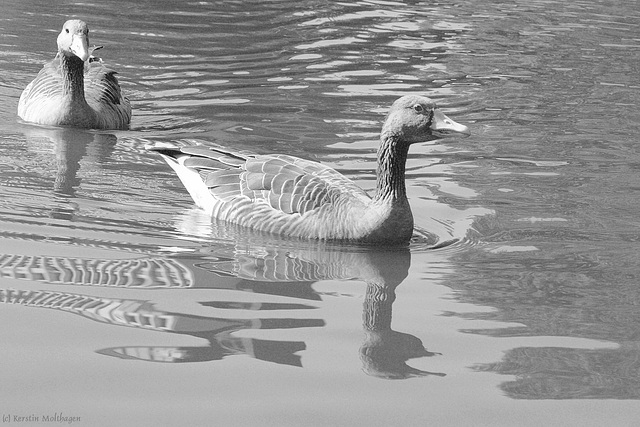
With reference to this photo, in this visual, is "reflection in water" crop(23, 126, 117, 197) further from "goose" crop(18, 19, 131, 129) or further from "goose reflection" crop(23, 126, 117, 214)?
"goose" crop(18, 19, 131, 129)

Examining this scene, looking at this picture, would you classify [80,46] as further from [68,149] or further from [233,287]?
[233,287]

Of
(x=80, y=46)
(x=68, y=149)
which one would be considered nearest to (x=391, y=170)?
(x=68, y=149)

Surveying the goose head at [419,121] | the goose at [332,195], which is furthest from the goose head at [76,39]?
the goose head at [419,121]

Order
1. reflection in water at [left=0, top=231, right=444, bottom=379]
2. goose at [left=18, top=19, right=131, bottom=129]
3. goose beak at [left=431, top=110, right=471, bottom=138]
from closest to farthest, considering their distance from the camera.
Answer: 1. reflection in water at [left=0, top=231, right=444, bottom=379]
2. goose beak at [left=431, top=110, right=471, bottom=138]
3. goose at [left=18, top=19, right=131, bottom=129]

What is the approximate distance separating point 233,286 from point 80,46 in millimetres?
5730

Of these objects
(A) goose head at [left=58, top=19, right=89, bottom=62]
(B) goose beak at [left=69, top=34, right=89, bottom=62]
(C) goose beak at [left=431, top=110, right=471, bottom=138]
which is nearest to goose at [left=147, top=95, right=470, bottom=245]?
(C) goose beak at [left=431, top=110, right=471, bottom=138]

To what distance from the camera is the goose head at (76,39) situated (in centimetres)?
1252

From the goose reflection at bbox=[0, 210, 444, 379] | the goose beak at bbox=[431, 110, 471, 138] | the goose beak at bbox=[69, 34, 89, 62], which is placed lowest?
the goose reflection at bbox=[0, 210, 444, 379]

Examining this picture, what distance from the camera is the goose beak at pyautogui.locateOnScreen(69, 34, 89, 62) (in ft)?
40.8

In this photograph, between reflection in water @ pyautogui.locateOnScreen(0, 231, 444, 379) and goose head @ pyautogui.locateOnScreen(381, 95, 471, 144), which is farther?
goose head @ pyautogui.locateOnScreen(381, 95, 471, 144)

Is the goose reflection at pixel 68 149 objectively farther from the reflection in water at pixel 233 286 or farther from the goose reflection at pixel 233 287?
the reflection in water at pixel 233 286

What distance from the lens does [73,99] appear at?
12.9 metres

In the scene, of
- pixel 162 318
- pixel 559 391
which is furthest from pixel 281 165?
pixel 559 391

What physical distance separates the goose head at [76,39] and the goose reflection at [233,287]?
13.1 feet
